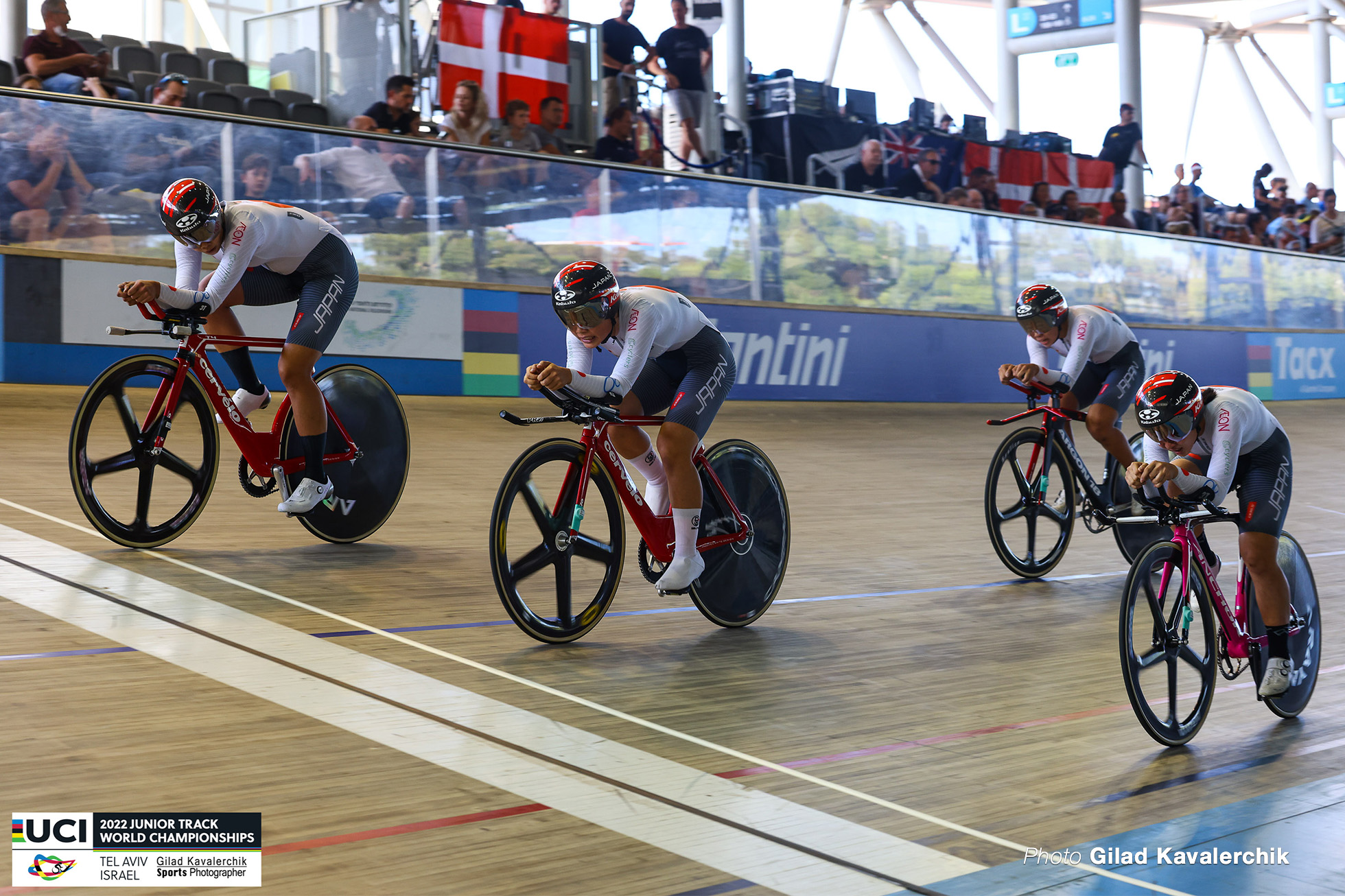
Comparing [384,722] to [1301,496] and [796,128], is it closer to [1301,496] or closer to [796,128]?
[1301,496]

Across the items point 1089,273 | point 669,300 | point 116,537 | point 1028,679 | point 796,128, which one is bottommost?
point 1028,679

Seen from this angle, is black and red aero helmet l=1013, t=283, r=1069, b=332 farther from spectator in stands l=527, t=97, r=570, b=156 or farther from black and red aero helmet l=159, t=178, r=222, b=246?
spectator in stands l=527, t=97, r=570, b=156

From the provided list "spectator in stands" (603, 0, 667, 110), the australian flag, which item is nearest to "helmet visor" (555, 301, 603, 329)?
"spectator in stands" (603, 0, 667, 110)

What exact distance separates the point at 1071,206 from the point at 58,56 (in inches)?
471

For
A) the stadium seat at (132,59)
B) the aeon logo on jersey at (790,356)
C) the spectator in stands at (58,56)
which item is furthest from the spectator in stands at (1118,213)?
the spectator in stands at (58,56)

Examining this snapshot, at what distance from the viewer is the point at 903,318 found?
12938mm

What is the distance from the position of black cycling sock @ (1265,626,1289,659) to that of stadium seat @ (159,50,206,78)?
31.2 ft

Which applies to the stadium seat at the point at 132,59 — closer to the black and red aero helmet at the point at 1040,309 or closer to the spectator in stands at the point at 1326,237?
the black and red aero helmet at the point at 1040,309

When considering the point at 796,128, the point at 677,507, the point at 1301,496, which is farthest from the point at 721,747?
the point at 796,128

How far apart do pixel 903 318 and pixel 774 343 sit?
1901 millimetres

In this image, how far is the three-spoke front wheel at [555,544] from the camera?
4.02 meters

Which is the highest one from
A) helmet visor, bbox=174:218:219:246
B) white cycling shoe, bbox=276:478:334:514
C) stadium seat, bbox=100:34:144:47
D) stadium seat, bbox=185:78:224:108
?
stadium seat, bbox=100:34:144:47

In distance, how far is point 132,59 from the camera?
10.6 m

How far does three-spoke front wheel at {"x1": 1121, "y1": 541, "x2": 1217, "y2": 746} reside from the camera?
3.54 meters
